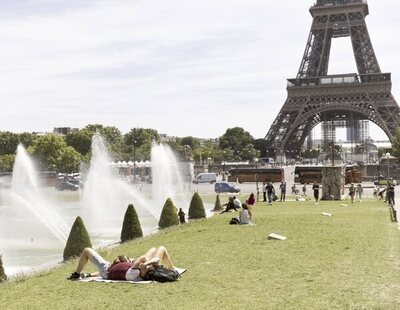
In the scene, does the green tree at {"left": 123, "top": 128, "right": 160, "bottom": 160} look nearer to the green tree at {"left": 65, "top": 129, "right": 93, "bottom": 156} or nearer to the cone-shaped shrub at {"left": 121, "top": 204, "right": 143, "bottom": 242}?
the green tree at {"left": 65, "top": 129, "right": 93, "bottom": 156}

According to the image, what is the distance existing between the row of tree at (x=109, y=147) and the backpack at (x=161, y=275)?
97.4 meters

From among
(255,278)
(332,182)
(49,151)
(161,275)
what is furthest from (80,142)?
(255,278)

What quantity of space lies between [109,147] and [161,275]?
412ft

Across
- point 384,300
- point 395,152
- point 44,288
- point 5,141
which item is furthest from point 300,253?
point 5,141

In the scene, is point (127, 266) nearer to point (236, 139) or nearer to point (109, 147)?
point (109, 147)

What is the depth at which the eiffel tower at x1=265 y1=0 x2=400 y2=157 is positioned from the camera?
108 m

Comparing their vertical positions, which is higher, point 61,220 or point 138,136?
point 138,136

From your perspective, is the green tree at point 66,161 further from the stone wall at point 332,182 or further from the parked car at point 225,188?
the stone wall at point 332,182

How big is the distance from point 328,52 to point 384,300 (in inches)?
4618

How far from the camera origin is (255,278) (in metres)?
12.9

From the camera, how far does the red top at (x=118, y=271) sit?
12867mm

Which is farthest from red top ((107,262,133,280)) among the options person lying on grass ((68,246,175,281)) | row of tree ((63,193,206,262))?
row of tree ((63,193,206,262))

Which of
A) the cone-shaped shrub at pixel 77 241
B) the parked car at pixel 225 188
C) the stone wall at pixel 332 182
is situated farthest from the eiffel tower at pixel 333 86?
the cone-shaped shrub at pixel 77 241

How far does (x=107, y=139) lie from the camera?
14388cm
